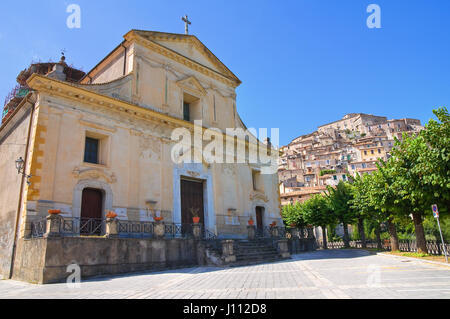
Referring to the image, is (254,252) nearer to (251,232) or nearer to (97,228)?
(251,232)

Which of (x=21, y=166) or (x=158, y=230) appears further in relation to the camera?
(x=158, y=230)

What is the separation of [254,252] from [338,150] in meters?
90.4

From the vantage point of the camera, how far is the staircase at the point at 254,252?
14500 millimetres

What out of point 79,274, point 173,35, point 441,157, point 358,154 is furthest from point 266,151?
point 358,154

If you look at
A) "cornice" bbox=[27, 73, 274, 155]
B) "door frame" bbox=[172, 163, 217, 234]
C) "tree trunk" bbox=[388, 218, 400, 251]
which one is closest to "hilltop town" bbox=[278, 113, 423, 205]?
"tree trunk" bbox=[388, 218, 400, 251]

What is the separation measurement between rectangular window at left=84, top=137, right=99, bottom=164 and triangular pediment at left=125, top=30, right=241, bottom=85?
6.71 m

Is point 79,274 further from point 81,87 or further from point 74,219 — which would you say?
point 81,87

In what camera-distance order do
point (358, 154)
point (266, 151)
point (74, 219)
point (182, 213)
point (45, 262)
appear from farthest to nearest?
1. point (358, 154)
2. point (266, 151)
3. point (182, 213)
4. point (74, 219)
5. point (45, 262)

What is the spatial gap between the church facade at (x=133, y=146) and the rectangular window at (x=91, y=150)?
0.05 m

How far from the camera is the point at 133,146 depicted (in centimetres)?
1573

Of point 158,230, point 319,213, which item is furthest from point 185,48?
point 319,213
